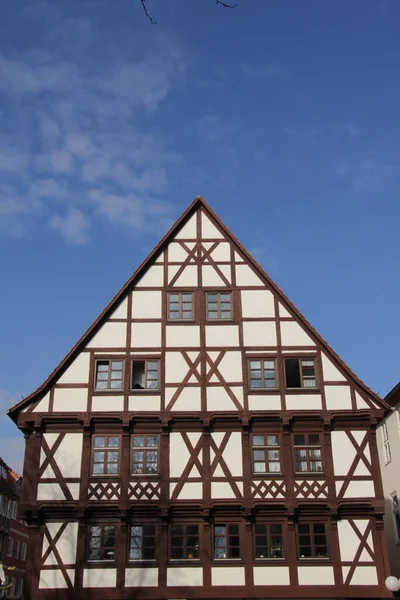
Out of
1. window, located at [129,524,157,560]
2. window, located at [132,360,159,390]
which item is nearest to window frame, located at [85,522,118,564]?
window, located at [129,524,157,560]

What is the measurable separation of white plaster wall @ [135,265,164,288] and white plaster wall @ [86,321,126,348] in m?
1.88

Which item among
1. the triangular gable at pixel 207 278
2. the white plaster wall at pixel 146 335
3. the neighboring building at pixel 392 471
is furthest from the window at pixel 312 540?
the white plaster wall at pixel 146 335

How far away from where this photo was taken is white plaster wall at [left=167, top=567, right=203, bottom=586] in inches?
892

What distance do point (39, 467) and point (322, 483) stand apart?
32.5 feet

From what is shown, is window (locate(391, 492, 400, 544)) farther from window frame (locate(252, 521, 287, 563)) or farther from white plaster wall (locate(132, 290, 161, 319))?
white plaster wall (locate(132, 290, 161, 319))

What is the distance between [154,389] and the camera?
2516 centimetres

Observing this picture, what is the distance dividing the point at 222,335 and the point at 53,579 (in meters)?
10.3

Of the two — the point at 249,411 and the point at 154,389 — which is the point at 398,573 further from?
the point at 154,389

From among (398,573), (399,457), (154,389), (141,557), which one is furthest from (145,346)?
(398,573)

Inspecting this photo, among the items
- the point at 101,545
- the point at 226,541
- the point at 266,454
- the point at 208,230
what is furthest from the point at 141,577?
the point at 208,230

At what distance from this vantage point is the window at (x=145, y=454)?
24.1 meters

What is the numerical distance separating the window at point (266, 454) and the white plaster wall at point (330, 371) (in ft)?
9.75

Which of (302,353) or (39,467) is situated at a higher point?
(302,353)

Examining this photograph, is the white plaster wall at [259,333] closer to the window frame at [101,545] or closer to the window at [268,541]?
the window at [268,541]
